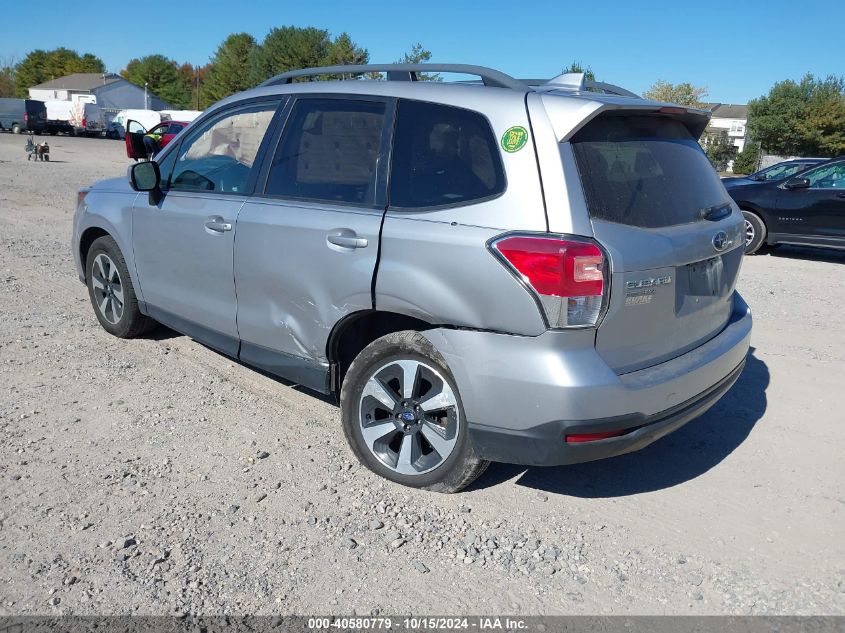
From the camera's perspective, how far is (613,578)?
119 inches

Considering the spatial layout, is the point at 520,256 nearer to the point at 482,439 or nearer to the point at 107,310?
the point at 482,439

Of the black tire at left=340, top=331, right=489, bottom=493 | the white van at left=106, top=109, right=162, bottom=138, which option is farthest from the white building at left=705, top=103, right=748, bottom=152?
the black tire at left=340, top=331, right=489, bottom=493

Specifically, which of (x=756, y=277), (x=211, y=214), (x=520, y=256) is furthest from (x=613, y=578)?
(x=756, y=277)

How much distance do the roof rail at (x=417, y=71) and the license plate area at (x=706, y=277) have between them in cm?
114

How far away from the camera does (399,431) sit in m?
3.62

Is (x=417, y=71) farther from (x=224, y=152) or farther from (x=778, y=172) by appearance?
(x=778, y=172)

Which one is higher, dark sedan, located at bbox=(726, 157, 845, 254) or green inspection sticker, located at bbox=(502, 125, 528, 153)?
green inspection sticker, located at bbox=(502, 125, 528, 153)

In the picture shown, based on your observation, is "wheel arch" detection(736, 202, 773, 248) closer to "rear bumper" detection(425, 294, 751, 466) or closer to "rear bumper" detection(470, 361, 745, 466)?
Result: "rear bumper" detection(425, 294, 751, 466)

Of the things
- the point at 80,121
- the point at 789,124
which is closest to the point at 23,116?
the point at 80,121

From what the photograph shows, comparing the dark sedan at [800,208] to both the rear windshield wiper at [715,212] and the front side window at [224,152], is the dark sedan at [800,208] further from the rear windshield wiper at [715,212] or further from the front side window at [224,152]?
the front side window at [224,152]

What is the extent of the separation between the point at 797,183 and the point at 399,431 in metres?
9.84

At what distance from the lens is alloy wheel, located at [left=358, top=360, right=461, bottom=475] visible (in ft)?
11.2

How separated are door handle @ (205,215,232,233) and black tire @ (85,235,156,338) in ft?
4.18

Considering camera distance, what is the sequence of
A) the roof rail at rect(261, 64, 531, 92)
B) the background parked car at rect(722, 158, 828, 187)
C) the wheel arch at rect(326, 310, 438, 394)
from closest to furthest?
the roof rail at rect(261, 64, 531, 92), the wheel arch at rect(326, 310, 438, 394), the background parked car at rect(722, 158, 828, 187)
